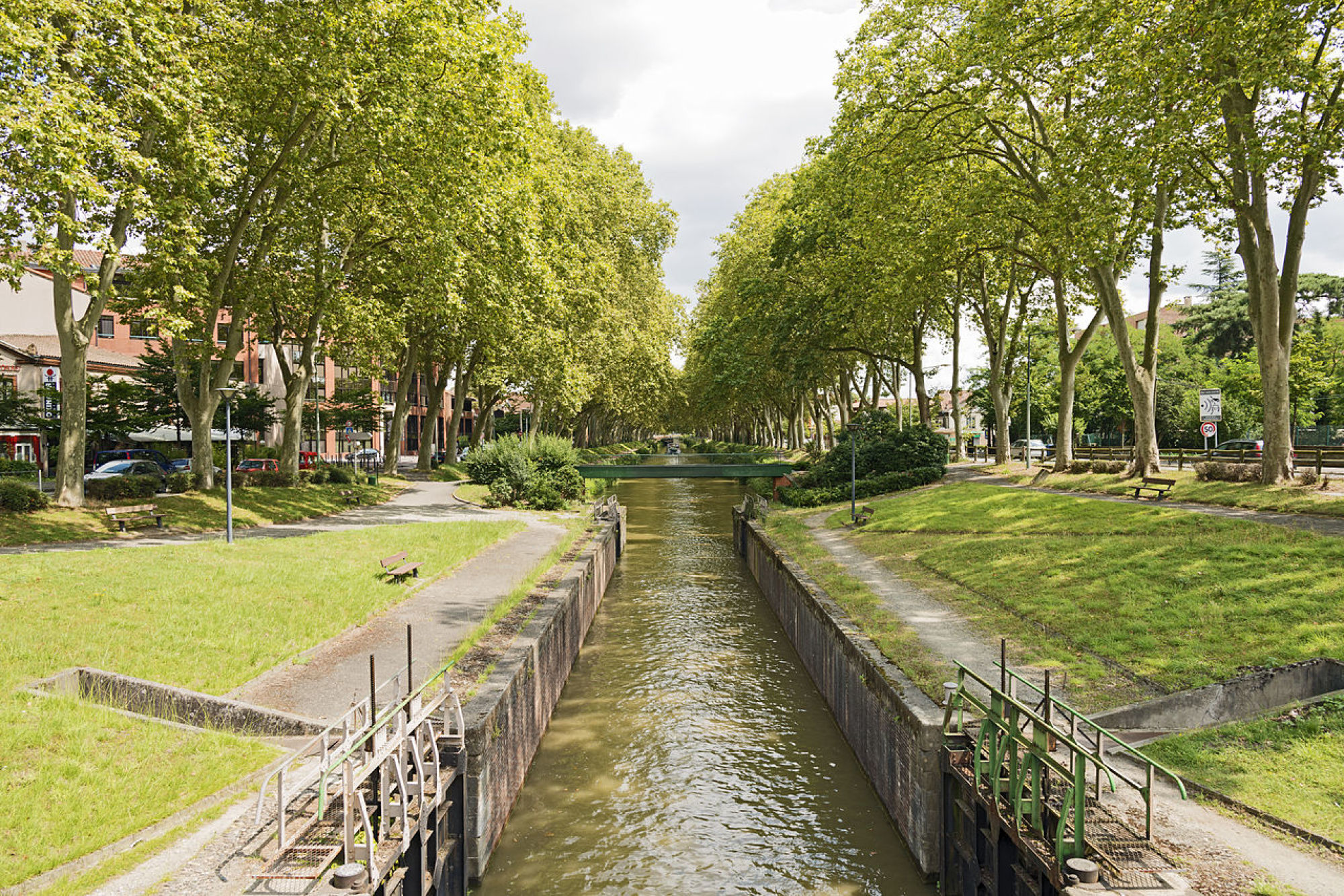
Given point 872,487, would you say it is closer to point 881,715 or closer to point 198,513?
point 881,715

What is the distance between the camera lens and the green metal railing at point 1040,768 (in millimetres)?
5816

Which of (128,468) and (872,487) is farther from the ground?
(128,468)

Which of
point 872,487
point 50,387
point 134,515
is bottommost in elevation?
point 872,487

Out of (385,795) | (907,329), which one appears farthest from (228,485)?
(907,329)

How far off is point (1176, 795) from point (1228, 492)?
14735 millimetres

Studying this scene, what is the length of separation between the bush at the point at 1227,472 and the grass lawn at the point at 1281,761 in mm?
13593

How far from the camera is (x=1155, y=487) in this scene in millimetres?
21484

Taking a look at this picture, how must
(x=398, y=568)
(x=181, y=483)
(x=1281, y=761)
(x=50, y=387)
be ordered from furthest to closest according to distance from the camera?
(x=50, y=387)
(x=181, y=483)
(x=398, y=568)
(x=1281, y=761)

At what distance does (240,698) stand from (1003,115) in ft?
89.3

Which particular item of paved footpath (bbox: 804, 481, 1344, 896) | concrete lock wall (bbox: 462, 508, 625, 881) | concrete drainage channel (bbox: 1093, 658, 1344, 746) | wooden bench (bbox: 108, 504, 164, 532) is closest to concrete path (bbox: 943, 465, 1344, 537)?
paved footpath (bbox: 804, 481, 1344, 896)

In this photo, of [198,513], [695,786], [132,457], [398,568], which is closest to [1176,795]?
[695,786]

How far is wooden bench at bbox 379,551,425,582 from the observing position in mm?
15922

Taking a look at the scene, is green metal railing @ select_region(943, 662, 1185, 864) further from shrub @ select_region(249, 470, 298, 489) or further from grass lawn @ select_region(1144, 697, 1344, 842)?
shrub @ select_region(249, 470, 298, 489)

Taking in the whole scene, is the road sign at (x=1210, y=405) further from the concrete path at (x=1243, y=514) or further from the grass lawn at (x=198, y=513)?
the grass lawn at (x=198, y=513)
